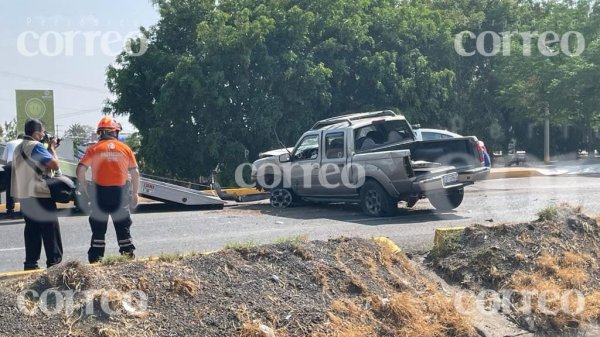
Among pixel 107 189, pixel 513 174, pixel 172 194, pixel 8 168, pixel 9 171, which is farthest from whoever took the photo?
pixel 513 174

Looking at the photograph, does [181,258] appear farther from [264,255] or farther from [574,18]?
[574,18]

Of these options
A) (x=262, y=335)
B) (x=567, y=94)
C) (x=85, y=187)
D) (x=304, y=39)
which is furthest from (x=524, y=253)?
(x=567, y=94)

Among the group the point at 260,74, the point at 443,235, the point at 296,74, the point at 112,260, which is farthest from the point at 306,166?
the point at 260,74

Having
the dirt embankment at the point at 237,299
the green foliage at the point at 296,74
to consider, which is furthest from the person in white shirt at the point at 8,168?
the green foliage at the point at 296,74

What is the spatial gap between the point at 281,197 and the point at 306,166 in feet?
3.52

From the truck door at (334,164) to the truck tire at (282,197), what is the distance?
3.75 feet

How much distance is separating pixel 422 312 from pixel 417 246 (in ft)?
8.62

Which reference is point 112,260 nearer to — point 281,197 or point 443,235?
point 443,235

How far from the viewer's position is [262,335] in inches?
202

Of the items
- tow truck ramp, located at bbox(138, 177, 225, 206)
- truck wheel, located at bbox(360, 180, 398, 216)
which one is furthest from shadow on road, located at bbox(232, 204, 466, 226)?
tow truck ramp, located at bbox(138, 177, 225, 206)

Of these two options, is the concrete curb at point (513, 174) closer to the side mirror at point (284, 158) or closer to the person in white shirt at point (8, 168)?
the side mirror at point (284, 158)

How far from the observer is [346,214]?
42.5 feet

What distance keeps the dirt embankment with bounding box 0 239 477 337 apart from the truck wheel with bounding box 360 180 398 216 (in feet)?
18.4

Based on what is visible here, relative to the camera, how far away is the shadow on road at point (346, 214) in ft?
38.8
